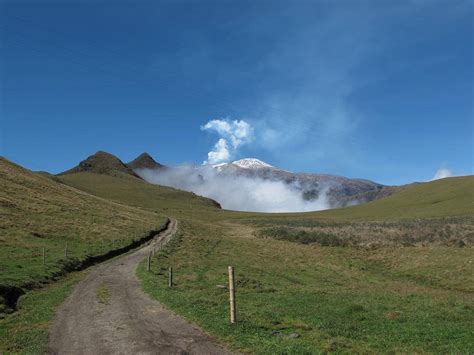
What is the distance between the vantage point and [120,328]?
1572cm

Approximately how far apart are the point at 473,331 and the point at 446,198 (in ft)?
512

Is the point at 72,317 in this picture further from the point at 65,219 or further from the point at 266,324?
the point at 65,219

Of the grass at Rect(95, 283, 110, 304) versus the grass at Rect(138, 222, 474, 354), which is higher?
the grass at Rect(95, 283, 110, 304)

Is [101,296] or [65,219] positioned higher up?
[65,219]

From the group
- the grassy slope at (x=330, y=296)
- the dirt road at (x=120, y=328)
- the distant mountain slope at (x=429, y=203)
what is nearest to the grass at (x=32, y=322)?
the dirt road at (x=120, y=328)

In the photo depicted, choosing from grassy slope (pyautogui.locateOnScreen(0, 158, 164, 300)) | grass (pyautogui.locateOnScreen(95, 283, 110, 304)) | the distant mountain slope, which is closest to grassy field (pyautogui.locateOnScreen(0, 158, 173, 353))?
grassy slope (pyautogui.locateOnScreen(0, 158, 164, 300))

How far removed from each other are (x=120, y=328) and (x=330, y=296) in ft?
45.2

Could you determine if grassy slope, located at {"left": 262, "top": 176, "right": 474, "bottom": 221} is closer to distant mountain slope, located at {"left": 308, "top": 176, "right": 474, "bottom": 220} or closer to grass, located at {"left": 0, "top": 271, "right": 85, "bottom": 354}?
distant mountain slope, located at {"left": 308, "top": 176, "right": 474, "bottom": 220}

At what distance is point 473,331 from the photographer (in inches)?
603

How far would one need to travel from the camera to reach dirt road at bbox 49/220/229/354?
13.3 meters

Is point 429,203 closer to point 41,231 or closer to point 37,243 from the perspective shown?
point 41,231

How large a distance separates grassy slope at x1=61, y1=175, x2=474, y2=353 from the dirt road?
0.90 m

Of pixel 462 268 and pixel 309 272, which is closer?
pixel 462 268

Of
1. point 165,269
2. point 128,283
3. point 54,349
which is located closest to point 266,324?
point 54,349
